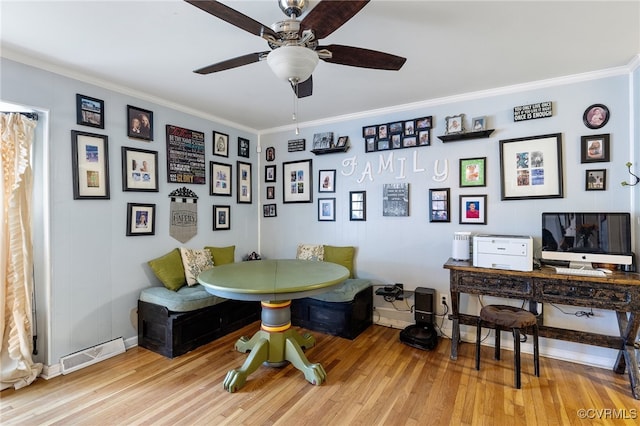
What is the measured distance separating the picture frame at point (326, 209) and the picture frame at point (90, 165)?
2.27m

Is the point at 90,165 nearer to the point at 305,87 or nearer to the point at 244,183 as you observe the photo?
the point at 244,183

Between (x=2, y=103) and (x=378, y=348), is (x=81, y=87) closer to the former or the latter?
(x=2, y=103)

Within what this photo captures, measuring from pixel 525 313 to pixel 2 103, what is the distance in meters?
4.25

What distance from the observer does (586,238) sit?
96.9 inches

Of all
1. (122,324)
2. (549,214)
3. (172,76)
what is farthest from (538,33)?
(122,324)

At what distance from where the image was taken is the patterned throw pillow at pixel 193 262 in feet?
10.6

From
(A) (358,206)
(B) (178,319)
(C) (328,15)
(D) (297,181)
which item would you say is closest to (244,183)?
(D) (297,181)

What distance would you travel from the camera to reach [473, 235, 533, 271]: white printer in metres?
2.46

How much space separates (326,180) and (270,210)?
101cm

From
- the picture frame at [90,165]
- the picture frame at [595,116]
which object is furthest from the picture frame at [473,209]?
the picture frame at [90,165]

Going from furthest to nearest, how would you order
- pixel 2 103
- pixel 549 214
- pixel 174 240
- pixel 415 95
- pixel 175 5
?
pixel 174 240 → pixel 415 95 → pixel 549 214 → pixel 2 103 → pixel 175 5

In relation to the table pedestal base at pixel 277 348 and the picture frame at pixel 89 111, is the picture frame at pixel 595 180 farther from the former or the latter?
the picture frame at pixel 89 111

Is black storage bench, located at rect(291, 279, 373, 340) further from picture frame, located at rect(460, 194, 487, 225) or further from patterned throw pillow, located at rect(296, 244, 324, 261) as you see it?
picture frame, located at rect(460, 194, 487, 225)

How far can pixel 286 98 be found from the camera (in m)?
3.20
